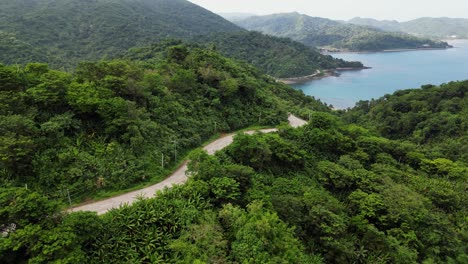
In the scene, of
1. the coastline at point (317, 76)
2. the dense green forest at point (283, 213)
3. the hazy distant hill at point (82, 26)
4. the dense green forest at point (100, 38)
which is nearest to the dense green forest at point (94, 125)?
the dense green forest at point (283, 213)

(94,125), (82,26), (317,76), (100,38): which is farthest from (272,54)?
(94,125)

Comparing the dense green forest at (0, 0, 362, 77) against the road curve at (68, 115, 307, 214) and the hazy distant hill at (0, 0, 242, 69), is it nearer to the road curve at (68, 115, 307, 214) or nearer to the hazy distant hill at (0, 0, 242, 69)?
the hazy distant hill at (0, 0, 242, 69)

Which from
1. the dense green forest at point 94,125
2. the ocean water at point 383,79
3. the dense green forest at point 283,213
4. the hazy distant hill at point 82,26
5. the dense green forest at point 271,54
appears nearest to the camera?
the dense green forest at point 283,213

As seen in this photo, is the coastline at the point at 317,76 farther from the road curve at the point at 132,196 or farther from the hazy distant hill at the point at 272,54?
the road curve at the point at 132,196

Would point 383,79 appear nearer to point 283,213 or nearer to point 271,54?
point 271,54

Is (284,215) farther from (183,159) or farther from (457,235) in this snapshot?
(457,235)

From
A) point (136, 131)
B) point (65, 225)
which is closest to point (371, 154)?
point (136, 131)
